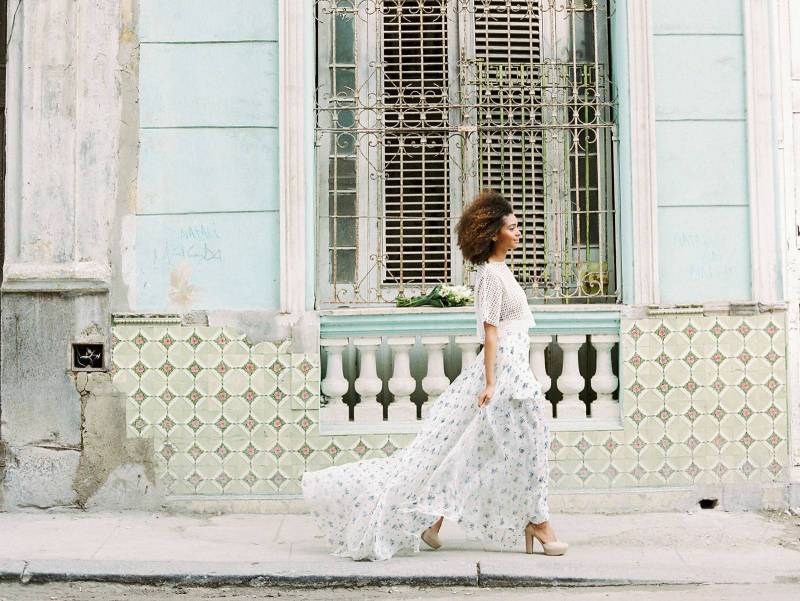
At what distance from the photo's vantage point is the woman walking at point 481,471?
584cm

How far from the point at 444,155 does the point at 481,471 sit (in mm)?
2357

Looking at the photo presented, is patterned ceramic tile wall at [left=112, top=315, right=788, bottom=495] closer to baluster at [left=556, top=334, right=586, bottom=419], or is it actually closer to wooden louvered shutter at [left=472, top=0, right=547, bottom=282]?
baluster at [left=556, top=334, right=586, bottom=419]

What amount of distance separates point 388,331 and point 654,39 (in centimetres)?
246

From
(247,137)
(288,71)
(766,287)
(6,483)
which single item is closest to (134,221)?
(247,137)

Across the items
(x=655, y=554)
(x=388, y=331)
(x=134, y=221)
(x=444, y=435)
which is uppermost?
(x=134, y=221)

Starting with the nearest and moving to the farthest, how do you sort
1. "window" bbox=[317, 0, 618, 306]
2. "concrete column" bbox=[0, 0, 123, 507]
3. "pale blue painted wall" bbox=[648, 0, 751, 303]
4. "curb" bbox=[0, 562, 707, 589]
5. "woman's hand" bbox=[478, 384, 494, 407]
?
"curb" bbox=[0, 562, 707, 589], "woman's hand" bbox=[478, 384, 494, 407], "concrete column" bbox=[0, 0, 123, 507], "pale blue painted wall" bbox=[648, 0, 751, 303], "window" bbox=[317, 0, 618, 306]

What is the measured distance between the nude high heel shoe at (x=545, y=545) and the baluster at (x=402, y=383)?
1404 millimetres

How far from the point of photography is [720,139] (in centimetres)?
715

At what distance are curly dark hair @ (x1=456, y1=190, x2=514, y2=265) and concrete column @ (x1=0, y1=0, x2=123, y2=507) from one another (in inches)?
93.9

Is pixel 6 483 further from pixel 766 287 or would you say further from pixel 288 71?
pixel 766 287

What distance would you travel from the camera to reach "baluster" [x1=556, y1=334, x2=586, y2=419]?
7152mm

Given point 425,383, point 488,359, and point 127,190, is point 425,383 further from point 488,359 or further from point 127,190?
point 127,190

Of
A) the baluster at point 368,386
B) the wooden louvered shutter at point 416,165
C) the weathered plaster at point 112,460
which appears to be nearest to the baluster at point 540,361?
the wooden louvered shutter at point 416,165

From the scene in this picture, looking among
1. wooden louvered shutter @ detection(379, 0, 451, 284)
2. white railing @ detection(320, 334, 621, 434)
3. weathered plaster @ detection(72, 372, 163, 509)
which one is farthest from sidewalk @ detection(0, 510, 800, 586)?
wooden louvered shutter @ detection(379, 0, 451, 284)
